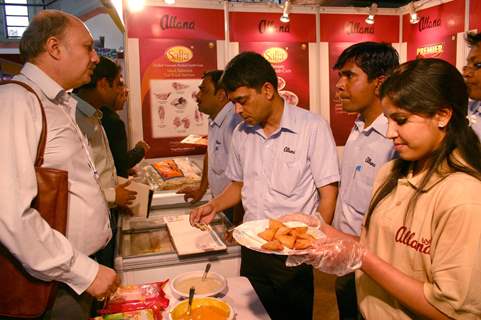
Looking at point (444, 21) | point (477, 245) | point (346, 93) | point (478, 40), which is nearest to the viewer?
point (477, 245)

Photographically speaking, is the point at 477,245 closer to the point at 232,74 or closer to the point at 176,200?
the point at 232,74

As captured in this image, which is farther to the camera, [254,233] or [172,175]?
[172,175]

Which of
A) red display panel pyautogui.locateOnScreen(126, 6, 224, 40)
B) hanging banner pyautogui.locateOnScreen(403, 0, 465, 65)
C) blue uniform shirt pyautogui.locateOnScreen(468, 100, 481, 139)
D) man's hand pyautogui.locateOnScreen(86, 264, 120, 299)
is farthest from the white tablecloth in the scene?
hanging banner pyautogui.locateOnScreen(403, 0, 465, 65)

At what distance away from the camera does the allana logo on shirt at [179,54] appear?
181 inches

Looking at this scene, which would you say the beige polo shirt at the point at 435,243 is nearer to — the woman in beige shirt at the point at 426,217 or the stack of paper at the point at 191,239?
the woman in beige shirt at the point at 426,217

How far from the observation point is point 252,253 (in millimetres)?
2129

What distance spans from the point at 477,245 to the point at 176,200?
2.42m

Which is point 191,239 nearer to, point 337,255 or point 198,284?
point 198,284

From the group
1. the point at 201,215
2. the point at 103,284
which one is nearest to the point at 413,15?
the point at 201,215

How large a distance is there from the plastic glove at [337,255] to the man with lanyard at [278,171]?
796mm

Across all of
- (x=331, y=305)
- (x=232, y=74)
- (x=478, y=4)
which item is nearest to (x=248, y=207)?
(x=232, y=74)

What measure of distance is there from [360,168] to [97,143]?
159cm

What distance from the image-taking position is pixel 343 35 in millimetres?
5223

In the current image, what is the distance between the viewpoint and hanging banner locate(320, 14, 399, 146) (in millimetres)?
5168
